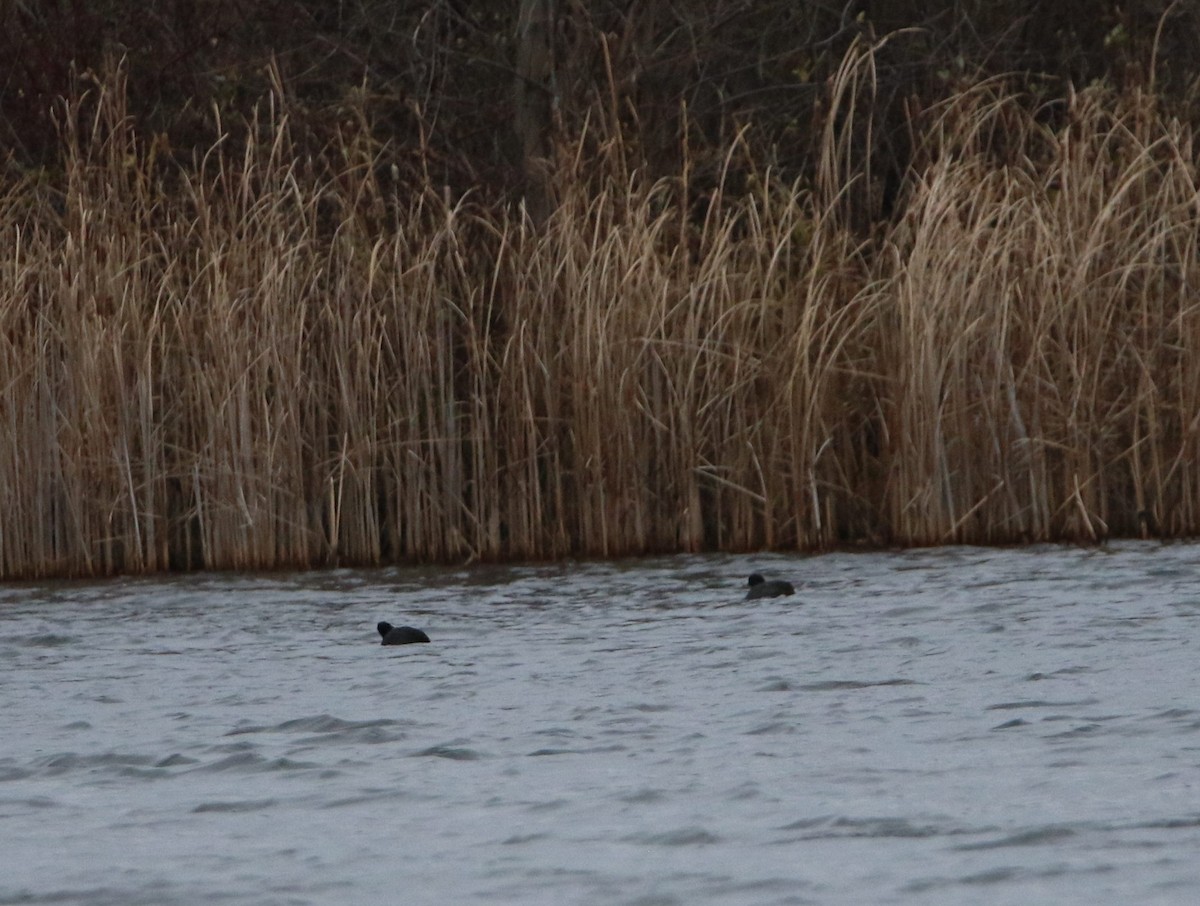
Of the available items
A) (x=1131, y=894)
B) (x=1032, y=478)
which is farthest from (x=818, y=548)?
(x=1131, y=894)

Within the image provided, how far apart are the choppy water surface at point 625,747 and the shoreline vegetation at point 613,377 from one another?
1.07 m

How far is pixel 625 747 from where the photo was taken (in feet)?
14.8

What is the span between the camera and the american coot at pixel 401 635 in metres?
6.32

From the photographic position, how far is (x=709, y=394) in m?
8.67

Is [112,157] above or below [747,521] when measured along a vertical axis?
above

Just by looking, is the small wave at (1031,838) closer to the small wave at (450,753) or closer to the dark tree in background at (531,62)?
the small wave at (450,753)

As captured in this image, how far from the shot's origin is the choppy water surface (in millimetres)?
3426

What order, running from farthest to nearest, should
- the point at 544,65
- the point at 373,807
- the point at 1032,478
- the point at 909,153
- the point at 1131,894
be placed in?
1. the point at 909,153
2. the point at 544,65
3. the point at 1032,478
4. the point at 373,807
5. the point at 1131,894

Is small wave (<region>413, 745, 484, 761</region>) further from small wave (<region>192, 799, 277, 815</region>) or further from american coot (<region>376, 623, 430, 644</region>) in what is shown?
american coot (<region>376, 623, 430, 644</region>)

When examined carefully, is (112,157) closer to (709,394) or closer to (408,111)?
(709,394)

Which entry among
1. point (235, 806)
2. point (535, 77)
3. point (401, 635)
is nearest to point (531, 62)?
point (535, 77)

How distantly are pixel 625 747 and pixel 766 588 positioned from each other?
265 centimetres

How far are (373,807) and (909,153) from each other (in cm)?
904

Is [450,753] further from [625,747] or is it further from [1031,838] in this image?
[1031,838]
